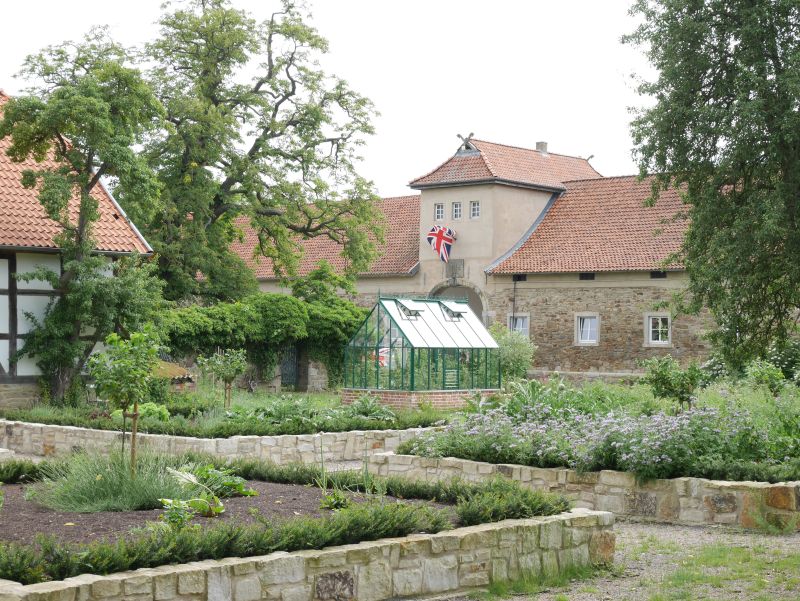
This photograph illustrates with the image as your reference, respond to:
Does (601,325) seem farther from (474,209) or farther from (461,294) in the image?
(474,209)

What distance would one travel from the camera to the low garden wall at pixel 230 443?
15.2 m

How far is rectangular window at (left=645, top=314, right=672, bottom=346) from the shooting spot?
3388 centimetres

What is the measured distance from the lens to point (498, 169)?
3856 cm

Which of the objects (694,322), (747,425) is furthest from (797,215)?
(694,322)

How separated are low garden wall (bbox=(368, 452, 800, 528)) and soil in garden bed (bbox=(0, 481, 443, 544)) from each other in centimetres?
262

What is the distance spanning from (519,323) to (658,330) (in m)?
4.98

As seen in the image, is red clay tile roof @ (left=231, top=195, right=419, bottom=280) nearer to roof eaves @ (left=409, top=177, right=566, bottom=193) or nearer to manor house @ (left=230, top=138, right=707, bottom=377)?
manor house @ (left=230, top=138, right=707, bottom=377)

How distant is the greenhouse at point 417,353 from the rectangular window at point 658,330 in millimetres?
11338

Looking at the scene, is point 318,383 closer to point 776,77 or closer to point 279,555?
point 776,77

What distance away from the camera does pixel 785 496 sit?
1023 cm

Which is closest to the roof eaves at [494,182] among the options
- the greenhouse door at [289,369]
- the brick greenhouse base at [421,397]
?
the greenhouse door at [289,369]

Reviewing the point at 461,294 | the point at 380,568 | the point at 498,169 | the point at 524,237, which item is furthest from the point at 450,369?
the point at 461,294

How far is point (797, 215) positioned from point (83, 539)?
12584 millimetres

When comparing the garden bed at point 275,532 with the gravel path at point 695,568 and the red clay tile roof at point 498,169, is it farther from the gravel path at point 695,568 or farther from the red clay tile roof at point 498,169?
the red clay tile roof at point 498,169
